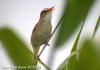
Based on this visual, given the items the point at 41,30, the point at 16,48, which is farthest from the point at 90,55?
the point at 41,30

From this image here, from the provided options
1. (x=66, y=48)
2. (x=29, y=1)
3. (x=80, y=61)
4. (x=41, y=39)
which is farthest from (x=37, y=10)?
(x=80, y=61)

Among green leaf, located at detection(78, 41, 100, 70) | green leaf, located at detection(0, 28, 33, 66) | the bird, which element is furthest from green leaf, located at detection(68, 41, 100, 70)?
the bird

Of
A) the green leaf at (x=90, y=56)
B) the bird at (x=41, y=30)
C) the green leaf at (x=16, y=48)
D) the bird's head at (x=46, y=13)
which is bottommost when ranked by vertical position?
the bird at (x=41, y=30)

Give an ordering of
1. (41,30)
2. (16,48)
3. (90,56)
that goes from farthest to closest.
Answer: (41,30), (16,48), (90,56)

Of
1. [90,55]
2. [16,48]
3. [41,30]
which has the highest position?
[90,55]

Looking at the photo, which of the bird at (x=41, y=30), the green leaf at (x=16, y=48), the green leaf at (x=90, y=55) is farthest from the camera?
the bird at (x=41, y=30)

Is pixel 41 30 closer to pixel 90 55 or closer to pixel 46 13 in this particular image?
pixel 46 13

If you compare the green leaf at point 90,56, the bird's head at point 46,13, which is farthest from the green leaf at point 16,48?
the bird's head at point 46,13

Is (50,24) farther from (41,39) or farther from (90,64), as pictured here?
(90,64)

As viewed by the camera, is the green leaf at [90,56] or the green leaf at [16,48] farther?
the green leaf at [16,48]

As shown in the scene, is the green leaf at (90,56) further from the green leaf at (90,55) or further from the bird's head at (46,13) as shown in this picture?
the bird's head at (46,13)
